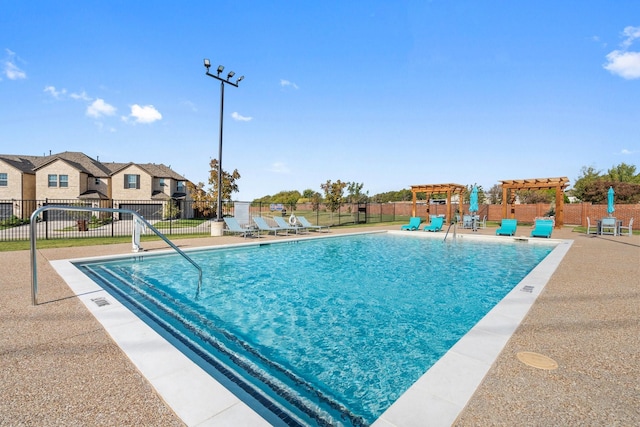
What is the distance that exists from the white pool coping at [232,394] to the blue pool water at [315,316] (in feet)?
1.09

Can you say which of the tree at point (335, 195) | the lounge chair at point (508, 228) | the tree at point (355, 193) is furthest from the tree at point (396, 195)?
the lounge chair at point (508, 228)

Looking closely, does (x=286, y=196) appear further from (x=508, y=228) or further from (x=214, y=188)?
(x=508, y=228)

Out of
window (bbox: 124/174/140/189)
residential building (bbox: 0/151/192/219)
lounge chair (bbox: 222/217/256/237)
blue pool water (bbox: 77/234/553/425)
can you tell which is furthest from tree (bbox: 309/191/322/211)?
window (bbox: 124/174/140/189)

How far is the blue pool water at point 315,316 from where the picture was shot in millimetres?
2930

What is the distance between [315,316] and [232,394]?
263 centimetres

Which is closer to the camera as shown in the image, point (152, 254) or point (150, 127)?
point (152, 254)

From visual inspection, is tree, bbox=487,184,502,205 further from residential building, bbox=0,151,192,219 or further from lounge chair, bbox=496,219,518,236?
residential building, bbox=0,151,192,219

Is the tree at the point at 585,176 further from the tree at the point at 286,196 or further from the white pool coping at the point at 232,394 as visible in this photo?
the white pool coping at the point at 232,394

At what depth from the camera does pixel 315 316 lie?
4.92 metres

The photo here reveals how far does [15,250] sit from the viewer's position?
31.8 feet

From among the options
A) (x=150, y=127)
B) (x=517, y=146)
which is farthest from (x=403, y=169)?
(x=150, y=127)

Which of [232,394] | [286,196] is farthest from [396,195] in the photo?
[232,394]

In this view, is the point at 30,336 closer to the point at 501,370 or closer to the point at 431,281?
the point at 501,370

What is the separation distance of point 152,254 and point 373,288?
7.09 m
